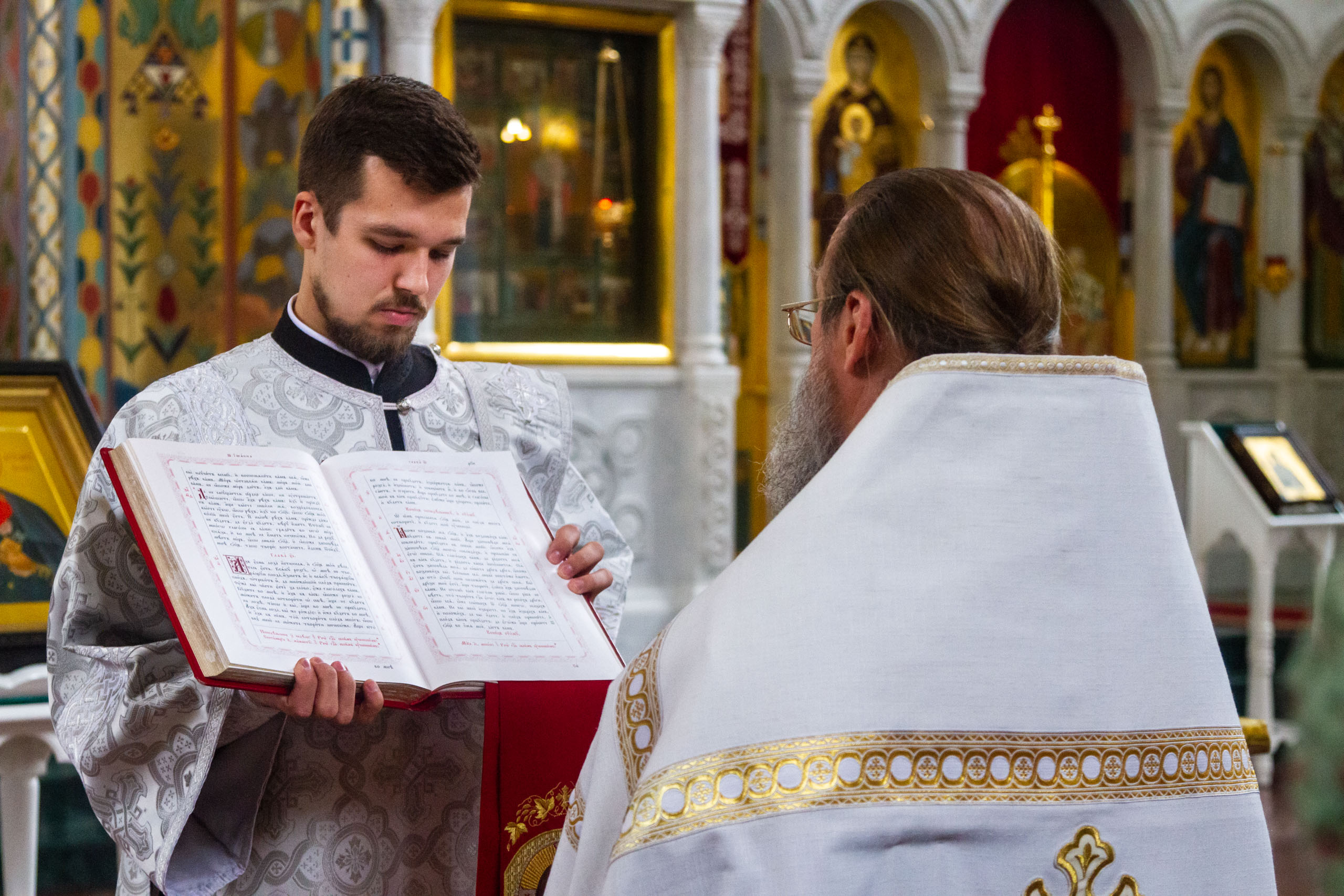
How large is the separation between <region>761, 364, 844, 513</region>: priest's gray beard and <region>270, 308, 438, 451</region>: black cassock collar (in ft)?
1.88

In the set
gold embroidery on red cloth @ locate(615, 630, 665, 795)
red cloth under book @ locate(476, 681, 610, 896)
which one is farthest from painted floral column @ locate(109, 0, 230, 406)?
gold embroidery on red cloth @ locate(615, 630, 665, 795)

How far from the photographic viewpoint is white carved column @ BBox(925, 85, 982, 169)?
29.6 ft

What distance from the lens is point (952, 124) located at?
909 cm

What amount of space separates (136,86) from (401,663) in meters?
4.01

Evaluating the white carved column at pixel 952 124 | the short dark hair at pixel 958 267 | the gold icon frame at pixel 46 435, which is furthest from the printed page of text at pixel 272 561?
the white carved column at pixel 952 124

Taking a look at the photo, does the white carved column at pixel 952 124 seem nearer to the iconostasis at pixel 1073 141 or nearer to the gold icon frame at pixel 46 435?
the iconostasis at pixel 1073 141

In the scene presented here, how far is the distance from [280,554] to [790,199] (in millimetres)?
7174

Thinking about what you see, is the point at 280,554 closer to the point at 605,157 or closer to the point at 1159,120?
the point at 605,157

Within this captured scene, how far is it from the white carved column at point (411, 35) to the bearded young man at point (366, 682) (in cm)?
378

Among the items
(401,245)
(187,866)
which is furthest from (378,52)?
(187,866)

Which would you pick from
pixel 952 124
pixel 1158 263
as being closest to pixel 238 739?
pixel 952 124

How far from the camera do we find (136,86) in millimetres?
5145

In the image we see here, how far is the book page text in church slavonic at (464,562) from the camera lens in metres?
1.83

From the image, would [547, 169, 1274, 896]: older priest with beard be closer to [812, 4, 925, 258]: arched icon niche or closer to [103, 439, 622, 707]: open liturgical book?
[103, 439, 622, 707]: open liturgical book
